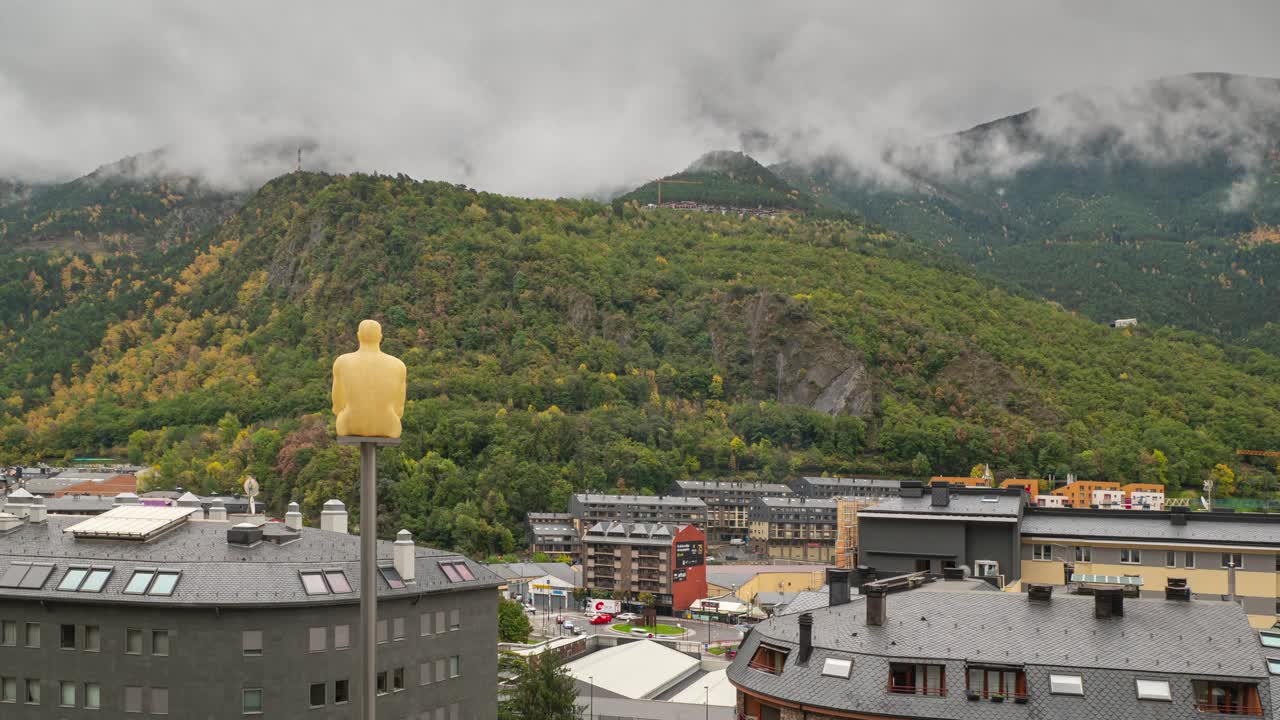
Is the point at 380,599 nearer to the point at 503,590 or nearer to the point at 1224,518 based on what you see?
the point at 1224,518

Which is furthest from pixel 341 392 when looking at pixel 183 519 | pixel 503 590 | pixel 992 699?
pixel 503 590

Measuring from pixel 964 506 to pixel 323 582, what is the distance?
→ 3157cm

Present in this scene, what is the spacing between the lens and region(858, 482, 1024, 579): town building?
59.1 m

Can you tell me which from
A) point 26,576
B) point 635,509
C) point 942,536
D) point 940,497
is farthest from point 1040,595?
point 635,509

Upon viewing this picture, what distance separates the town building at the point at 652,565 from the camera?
5330 inches

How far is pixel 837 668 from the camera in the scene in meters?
32.7

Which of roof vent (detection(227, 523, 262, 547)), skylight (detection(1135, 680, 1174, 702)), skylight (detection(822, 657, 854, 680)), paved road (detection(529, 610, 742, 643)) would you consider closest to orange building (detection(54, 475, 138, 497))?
paved road (detection(529, 610, 742, 643))

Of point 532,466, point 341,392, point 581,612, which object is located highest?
point 341,392

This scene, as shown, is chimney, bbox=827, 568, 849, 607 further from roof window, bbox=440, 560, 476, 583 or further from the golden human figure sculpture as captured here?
the golden human figure sculpture

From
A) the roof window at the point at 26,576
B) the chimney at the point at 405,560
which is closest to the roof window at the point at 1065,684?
the chimney at the point at 405,560

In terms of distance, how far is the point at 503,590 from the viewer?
128875 millimetres

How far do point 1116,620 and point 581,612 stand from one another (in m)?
101

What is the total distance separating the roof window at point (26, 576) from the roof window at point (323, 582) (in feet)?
25.7

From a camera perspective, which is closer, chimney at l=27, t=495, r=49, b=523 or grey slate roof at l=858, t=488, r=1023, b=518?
chimney at l=27, t=495, r=49, b=523
